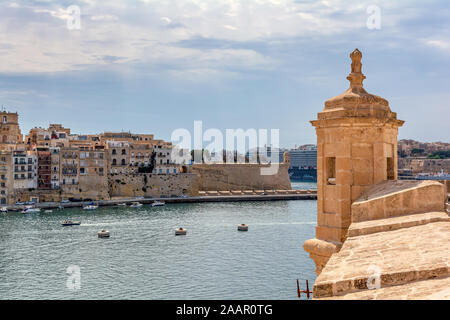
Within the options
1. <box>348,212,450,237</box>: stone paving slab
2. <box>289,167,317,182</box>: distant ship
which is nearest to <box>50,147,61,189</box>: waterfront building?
<box>348,212,450,237</box>: stone paving slab

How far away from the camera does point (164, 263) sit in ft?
80.1

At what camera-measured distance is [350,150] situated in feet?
18.5

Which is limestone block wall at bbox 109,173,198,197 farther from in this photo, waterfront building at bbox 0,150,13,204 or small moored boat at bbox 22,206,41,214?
small moored boat at bbox 22,206,41,214

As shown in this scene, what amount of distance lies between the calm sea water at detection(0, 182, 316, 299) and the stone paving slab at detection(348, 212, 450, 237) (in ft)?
45.5

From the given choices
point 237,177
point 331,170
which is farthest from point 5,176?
point 331,170

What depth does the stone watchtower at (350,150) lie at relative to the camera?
18.5ft

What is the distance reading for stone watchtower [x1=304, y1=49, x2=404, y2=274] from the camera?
5641mm

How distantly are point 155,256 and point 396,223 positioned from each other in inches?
914

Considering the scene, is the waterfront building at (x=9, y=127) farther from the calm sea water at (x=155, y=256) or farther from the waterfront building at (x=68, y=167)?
the calm sea water at (x=155, y=256)

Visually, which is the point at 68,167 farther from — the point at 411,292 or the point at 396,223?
the point at 411,292

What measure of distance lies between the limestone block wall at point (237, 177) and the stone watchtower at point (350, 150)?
6181cm

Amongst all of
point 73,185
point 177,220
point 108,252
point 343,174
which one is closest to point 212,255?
point 108,252

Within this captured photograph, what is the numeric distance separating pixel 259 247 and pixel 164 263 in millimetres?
6602
